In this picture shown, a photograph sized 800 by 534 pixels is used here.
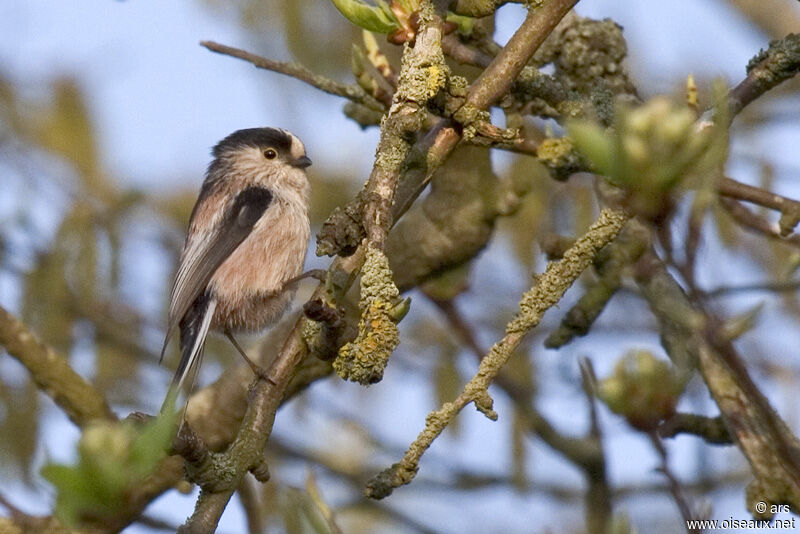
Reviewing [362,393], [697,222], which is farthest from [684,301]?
[362,393]

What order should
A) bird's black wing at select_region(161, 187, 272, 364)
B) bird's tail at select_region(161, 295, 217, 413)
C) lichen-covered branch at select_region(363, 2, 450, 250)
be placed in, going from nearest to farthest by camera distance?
lichen-covered branch at select_region(363, 2, 450, 250) < bird's tail at select_region(161, 295, 217, 413) < bird's black wing at select_region(161, 187, 272, 364)

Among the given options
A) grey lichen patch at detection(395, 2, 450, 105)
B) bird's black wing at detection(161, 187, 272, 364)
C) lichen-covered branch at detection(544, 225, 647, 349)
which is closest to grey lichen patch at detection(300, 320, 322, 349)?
grey lichen patch at detection(395, 2, 450, 105)

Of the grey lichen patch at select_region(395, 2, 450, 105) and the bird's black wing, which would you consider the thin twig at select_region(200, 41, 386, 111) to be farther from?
the bird's black wing

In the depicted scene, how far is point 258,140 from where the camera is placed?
5070 mm

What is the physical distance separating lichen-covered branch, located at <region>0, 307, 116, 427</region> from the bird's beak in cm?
173

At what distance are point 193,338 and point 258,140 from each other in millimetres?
1400

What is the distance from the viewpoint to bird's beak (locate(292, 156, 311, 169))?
16.1 feet

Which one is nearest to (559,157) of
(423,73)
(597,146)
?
(423,73)

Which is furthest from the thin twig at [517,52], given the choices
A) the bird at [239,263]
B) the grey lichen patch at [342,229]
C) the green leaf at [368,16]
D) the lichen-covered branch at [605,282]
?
the bird at [239,263]

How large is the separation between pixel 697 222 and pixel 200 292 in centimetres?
312

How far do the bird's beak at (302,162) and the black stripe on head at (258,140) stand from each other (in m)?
0.12

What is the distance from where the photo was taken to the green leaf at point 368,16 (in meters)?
2.28

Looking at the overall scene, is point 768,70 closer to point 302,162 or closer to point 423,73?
point 423,73

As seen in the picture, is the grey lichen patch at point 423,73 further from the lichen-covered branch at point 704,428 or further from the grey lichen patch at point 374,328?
the lichen-covered branch at point 704,428
